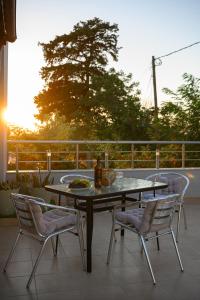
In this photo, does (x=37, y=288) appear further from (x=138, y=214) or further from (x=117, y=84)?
(x=117, y=84)

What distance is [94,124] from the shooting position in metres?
15.4

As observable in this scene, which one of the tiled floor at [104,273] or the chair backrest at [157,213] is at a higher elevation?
the chair backrest at [157,213]

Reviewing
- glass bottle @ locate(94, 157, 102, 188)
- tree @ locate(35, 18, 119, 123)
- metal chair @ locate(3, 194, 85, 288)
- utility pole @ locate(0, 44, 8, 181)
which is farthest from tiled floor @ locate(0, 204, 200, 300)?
tree @ locate(35, 18, 119, 123)

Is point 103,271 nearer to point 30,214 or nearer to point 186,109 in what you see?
point 30,214

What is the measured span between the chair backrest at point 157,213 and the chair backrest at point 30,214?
2.78 feet

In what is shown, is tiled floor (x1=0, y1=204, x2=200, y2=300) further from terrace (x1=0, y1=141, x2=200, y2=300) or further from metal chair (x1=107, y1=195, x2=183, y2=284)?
metal chair (x1=107, y1=195, x2=183, y2=284)

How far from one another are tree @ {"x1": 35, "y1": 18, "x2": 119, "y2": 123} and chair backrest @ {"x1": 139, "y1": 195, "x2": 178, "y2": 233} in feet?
43.1

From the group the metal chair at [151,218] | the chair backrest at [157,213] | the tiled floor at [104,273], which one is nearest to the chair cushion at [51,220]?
the tiled floor at [104,273]

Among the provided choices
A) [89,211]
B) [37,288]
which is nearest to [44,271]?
[37,288]

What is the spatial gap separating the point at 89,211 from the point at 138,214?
504 millimetres

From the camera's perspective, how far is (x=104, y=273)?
10.9 ft

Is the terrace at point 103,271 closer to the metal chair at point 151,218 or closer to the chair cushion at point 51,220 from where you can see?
the metal chair at point 151,218

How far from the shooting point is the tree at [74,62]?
54.4 ft

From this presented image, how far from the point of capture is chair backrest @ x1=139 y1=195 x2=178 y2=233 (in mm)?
3188
